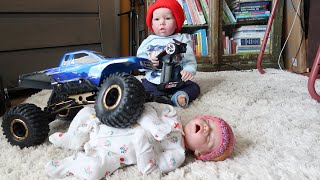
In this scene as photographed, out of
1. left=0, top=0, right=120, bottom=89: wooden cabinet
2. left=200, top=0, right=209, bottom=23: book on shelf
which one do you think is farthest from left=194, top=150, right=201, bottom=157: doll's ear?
left=200, top=0, right=209, bottom=23: book on shelf

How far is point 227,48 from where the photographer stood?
1.90 meters

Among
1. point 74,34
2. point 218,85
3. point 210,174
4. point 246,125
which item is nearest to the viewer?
point 210,174

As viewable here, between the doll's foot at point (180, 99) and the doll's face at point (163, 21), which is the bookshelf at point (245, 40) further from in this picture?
the doll's foot at point (180, 99)

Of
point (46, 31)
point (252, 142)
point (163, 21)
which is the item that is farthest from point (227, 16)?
point (252, 142)

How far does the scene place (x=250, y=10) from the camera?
1.86 m

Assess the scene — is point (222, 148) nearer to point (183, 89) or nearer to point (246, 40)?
point (183, 89)

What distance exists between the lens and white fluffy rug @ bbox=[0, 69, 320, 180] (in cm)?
56

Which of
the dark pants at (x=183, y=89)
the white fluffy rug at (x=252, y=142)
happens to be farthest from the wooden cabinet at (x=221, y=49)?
the dark pants at (x=183, y=89)

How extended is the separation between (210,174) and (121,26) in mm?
1685

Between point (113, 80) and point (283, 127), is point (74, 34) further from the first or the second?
point (283, 127)

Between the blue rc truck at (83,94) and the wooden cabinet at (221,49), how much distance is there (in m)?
1.13

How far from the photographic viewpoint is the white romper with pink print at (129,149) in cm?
56

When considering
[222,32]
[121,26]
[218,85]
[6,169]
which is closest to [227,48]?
[222,32]

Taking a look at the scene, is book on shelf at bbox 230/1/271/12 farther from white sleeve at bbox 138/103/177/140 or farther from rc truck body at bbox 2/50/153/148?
white sleeve at bbox 138/103/177/140
